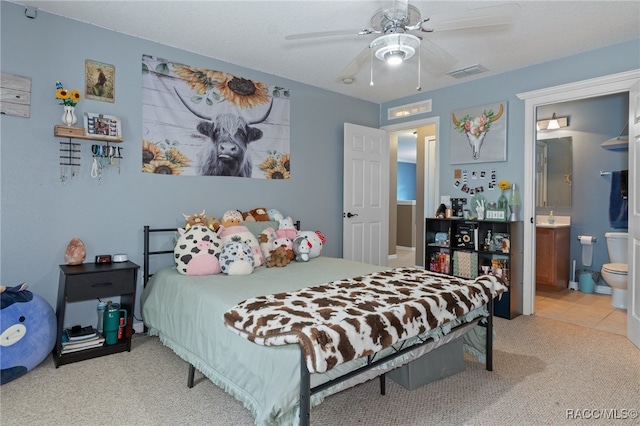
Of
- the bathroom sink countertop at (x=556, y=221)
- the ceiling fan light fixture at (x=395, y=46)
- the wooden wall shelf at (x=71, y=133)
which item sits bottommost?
the bathroom sink countertop at (x=556, y=221)

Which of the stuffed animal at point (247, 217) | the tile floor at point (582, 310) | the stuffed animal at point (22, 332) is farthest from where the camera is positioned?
the stuffed animal at point (247, 217)

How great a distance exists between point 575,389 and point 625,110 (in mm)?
3970

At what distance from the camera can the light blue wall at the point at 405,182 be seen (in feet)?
37.7

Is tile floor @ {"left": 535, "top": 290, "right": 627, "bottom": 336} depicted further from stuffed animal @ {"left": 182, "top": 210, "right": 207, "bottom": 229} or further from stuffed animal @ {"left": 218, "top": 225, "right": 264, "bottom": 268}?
stuffed animal @ {"left": 182, "top": 210, "right": 207, "bottom": 229}

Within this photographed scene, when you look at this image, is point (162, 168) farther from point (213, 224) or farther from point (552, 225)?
point (552, 225)

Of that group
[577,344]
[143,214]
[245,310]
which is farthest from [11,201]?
[577,344]

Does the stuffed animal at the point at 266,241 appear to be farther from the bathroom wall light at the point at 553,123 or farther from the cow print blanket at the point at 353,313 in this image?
the bathroom wall light at the point at 553,123

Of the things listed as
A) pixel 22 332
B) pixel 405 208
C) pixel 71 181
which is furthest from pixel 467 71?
pixel 405 208

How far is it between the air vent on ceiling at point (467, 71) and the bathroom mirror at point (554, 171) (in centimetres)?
195

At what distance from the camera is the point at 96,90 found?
9.89ft

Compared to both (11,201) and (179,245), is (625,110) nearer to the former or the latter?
(179,245)

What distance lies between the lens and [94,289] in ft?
8.75

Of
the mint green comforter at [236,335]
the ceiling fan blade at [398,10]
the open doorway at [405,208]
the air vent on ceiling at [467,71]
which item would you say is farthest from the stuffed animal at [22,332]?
the open doorway at [405,208]

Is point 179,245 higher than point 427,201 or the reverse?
the reverse
